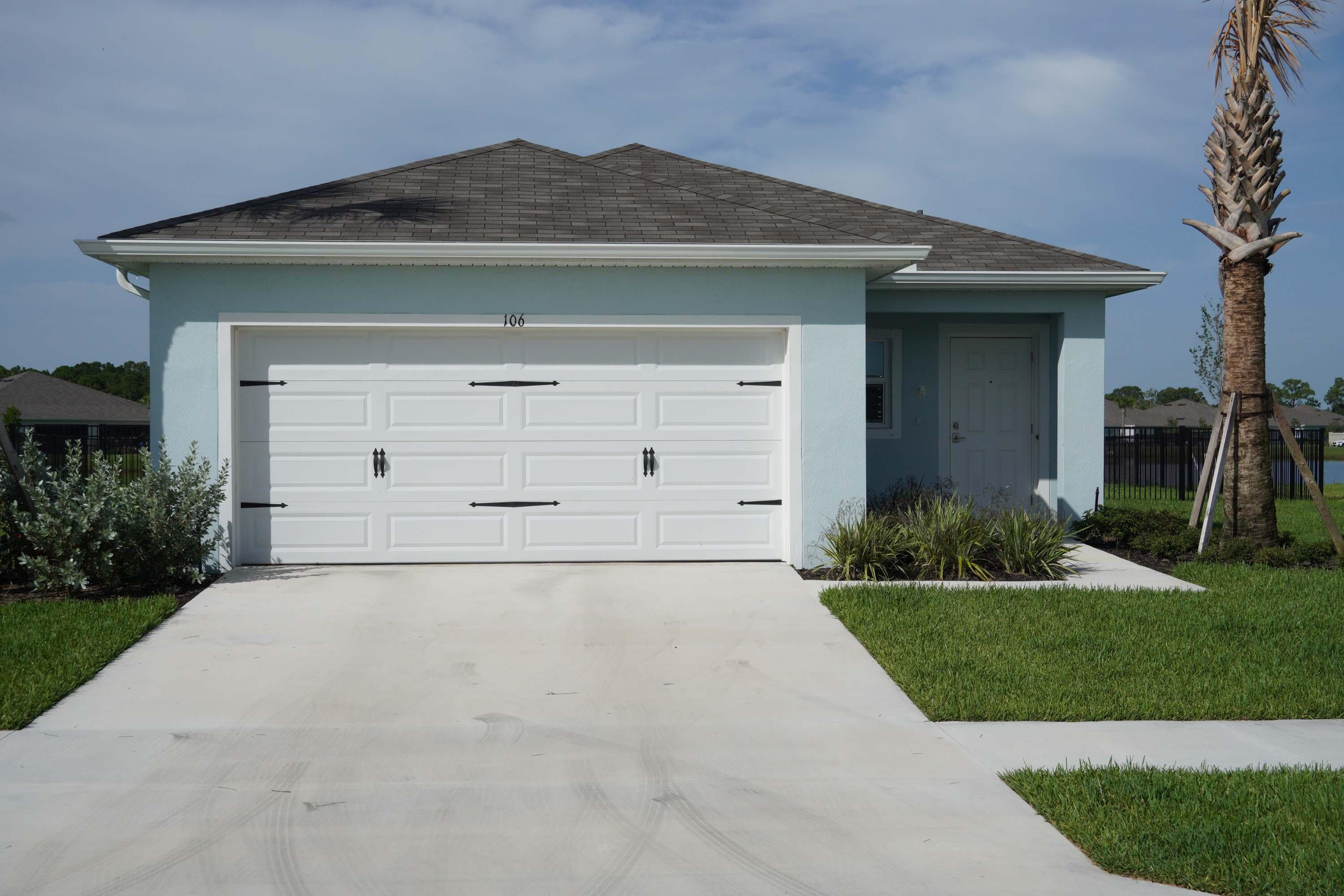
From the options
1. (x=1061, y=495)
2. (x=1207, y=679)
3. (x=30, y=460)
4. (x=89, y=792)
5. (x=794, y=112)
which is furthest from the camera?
(x=794, y=112)

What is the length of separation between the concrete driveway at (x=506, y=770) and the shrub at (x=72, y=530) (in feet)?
4.45

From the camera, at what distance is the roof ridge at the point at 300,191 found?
388 inches

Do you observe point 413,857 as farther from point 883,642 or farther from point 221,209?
point 221,209

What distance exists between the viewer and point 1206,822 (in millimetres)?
4168

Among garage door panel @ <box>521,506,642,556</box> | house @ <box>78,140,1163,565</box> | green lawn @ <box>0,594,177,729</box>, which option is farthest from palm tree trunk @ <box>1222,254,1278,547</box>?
green lawn @ <box>0,594,177,729</box>

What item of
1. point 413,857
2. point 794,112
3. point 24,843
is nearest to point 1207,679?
point 413,857

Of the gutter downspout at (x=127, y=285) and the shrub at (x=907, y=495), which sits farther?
the shrub at (x=907, y=495)

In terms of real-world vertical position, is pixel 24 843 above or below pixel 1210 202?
below

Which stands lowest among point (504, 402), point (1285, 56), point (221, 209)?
point (504, 402)

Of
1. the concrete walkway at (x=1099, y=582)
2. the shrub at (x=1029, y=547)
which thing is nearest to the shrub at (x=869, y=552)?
the concrete walkway at (x=1099, y=582)

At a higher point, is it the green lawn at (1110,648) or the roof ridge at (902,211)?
the roof ridge at (902,211)

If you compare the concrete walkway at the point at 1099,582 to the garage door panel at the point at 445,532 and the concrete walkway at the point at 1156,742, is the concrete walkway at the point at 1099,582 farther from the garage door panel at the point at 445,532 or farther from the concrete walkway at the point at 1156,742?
the concrete walkway at the point at 1156,742

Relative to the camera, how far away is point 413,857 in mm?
4020

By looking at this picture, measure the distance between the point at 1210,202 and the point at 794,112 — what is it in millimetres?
9774
